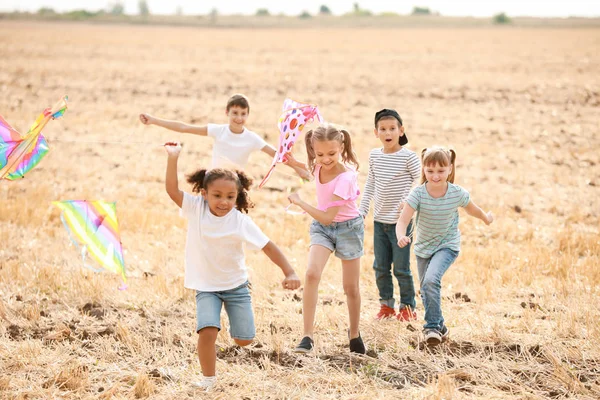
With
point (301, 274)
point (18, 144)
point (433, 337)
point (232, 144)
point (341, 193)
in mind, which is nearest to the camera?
point (341, 193)

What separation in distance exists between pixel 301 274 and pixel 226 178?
9.60ft

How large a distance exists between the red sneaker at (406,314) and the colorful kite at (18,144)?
3.29 meters

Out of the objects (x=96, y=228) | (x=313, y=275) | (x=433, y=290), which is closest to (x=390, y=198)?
(x=433, y=290)

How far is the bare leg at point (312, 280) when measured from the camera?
5.58 m

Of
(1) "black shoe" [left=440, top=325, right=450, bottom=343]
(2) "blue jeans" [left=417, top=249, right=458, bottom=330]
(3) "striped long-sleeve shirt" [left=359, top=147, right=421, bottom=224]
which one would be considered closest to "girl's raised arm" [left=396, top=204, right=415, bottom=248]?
(2) "blue jeans" [left=417, top=249, right=458, bottom=330]

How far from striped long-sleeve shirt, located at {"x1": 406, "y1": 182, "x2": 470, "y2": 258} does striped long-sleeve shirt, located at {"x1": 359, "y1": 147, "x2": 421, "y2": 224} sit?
588mm

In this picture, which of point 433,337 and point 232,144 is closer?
point 433,337

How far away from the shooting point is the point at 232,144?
6988 millimetres

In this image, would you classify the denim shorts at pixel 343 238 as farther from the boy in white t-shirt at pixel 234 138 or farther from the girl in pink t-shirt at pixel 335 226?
the boy in white t-shirt at pixel 234 138

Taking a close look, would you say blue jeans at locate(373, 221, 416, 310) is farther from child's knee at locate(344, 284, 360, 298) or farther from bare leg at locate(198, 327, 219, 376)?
bare leg at locate(198, 327, 219, 376)

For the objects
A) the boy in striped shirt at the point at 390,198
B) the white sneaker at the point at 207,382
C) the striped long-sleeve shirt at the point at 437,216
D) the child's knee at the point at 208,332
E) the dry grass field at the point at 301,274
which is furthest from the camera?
the boy in striped shirt at the point at 390,198

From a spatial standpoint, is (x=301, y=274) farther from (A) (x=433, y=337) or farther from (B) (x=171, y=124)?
(A) (x=433, y=337)

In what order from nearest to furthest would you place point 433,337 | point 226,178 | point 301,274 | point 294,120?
point 226,178 < point 433,337 < point 294,120 < point 301,274

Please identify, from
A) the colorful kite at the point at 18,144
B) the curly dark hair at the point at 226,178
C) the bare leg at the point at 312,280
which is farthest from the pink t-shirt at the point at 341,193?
the colorful kite at the point at 18,144
